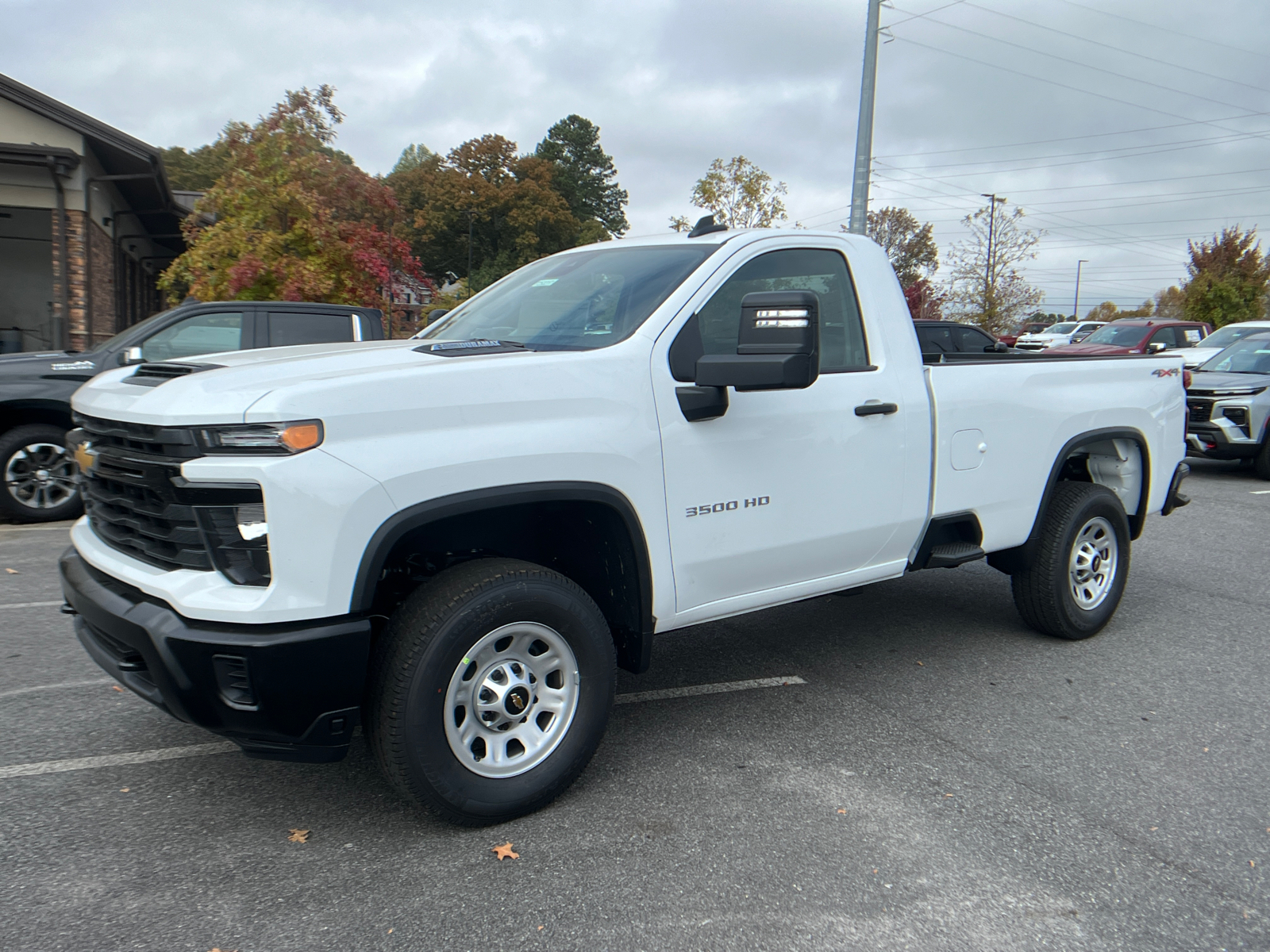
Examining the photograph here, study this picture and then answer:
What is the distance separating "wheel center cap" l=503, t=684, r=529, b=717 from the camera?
3.21 metres

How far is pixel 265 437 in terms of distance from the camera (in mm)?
2670

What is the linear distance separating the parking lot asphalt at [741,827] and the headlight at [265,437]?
1320mm

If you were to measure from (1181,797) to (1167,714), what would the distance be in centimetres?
88

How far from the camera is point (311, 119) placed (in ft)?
66.4

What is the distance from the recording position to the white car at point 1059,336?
1180 inches

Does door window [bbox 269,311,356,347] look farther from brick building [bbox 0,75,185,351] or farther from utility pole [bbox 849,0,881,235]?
utility pole [bbox 849,0,881,235]

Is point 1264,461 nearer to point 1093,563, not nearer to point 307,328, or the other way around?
point 1093,563

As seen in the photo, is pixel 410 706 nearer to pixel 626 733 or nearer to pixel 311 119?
pixel 626 733

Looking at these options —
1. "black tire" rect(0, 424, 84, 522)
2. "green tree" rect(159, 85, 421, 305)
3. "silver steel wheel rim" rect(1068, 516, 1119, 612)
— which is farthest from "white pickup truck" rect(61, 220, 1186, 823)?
"green tree" rect(159, 85, 421, 305)

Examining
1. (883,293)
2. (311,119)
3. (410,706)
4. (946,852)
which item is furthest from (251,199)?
(946,852)

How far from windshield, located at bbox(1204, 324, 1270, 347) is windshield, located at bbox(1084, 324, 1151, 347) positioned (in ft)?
7.36

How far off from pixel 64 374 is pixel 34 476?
0.90 m

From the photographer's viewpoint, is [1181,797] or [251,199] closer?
[1181,797]

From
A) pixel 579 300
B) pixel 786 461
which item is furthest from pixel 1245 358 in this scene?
pixel 579 300
